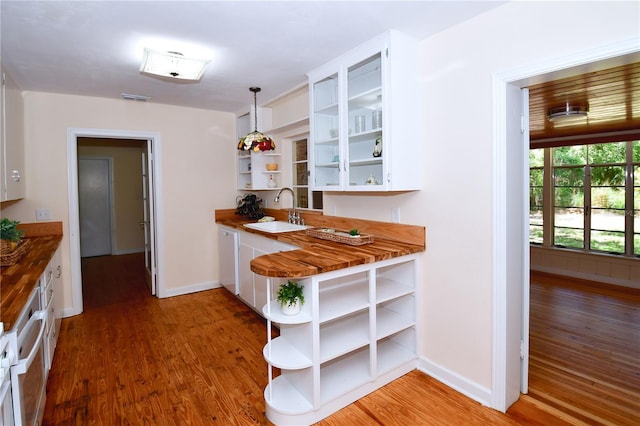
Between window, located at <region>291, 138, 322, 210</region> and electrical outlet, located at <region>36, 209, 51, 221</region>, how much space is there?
2.66 meters

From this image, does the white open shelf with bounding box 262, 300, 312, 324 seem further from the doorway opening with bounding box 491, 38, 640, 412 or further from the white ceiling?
the white ceiling

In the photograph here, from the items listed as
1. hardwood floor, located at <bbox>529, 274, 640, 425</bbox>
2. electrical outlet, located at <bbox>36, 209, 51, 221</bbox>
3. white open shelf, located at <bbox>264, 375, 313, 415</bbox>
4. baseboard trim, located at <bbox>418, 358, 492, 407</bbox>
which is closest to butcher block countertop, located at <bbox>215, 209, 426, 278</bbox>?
white open shelf, located at <bbox>264, 375, 313, 415</bbox>

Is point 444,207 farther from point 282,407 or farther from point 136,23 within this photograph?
point 136,23

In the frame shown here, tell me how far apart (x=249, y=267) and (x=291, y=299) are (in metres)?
1.67

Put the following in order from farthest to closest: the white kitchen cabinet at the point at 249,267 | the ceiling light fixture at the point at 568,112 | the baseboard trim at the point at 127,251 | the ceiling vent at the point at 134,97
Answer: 1. the baseboard trim at the point at 127,251
2. the ceiling vent at the point at 134,97
3. the ceiling light fixture at the point at 568,112
4. the white kitchen cabinet at the point at 249,267

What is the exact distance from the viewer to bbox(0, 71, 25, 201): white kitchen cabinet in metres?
2.60

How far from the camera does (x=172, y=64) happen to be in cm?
263

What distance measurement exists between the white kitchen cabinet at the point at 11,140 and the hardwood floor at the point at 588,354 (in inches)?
162

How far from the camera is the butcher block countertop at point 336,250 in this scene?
6.55 ft

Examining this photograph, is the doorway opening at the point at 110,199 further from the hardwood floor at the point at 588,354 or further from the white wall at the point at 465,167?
the hardwood floor at the point at 588,354

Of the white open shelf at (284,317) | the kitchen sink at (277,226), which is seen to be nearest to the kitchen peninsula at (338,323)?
the white open shelf at (284,317)

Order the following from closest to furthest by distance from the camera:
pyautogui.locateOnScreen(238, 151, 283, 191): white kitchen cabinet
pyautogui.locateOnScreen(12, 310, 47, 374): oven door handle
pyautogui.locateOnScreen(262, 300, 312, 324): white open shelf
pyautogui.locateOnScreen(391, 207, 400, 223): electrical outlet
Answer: pyautogui.locateOnScreen(12, 310, 47, 374): oven door handle
pyautogui.locateOnScreen(262, 300, 312, 324): white open shelf
pyautogui.locateOnScreen(391, 207, 400, 223): electrical outlet
pyautogui.locateOnScreen(238, 151, 283, 191): white kitchen cabinet

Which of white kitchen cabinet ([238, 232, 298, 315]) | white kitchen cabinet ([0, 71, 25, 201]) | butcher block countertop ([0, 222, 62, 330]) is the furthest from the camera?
white kitchen cabinet ([238, 232, 298, 315])

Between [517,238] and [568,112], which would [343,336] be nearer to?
[517,238]
